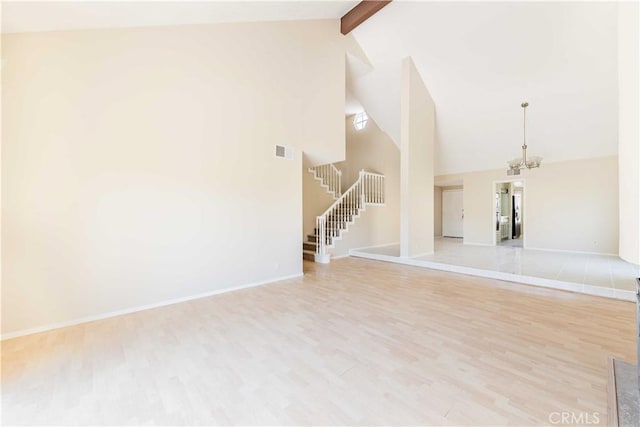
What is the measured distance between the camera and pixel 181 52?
350 cm

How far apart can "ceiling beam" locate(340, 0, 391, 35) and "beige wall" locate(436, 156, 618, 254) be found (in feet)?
20.2

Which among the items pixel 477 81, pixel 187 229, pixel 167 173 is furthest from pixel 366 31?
pixel 187 229

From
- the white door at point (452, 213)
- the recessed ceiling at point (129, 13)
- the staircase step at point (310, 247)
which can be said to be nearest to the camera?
the recessed ceiling at point (129, 13)

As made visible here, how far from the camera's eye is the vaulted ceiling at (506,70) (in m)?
4.37

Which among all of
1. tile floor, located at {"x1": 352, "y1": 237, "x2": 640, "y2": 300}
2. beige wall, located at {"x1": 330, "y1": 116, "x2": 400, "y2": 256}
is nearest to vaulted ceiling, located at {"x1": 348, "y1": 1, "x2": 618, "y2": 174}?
beige wall, located at {"x1": 330, "y1": 116, "x2": 400, "y2": 256}

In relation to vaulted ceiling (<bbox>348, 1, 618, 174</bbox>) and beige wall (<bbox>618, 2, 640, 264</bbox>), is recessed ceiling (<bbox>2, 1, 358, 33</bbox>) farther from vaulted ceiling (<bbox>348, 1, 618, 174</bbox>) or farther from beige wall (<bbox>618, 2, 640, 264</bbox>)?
beige wall (<bbox>618, 2, 640, 264</bbox>)

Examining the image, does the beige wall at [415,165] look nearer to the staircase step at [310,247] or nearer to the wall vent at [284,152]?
the staircase step at [310,247]

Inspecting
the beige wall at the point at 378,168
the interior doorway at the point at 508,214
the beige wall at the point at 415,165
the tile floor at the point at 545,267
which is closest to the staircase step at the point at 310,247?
the tile floor at the point at 545,267

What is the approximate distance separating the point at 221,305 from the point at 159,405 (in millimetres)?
1783

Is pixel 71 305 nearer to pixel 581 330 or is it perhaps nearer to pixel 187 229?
pixel 187 229

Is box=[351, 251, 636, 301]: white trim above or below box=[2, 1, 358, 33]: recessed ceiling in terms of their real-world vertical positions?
below

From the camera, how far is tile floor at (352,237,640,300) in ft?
12.7

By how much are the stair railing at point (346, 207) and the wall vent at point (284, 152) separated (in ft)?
7.00

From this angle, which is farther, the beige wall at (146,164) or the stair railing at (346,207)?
the stair railing at (346,207)
